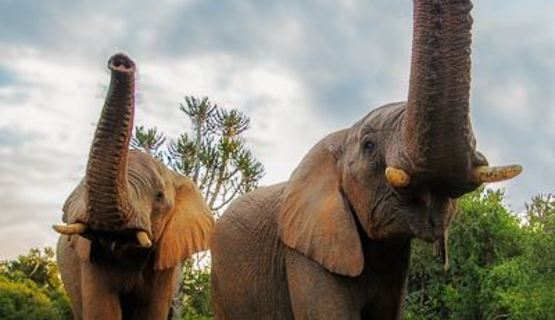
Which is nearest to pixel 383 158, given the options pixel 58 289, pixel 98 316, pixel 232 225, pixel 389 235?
pixel 389 235

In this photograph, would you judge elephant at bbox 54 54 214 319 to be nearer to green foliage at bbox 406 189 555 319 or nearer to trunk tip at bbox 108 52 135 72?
trunk tip at bbox 108 52 135 72

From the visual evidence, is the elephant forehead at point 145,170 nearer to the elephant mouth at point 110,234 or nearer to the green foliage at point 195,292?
the elephant mouth at point 110,234

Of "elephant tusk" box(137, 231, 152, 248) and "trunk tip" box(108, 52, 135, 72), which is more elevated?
"trunk tip" box(108, 52, 135, 72)

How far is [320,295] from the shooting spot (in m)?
6.39

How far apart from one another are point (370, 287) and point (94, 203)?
2.63m

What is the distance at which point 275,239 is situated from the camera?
24.3 feet

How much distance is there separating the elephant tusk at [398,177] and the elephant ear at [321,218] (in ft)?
2.75

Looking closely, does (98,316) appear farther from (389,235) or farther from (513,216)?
(513,216)

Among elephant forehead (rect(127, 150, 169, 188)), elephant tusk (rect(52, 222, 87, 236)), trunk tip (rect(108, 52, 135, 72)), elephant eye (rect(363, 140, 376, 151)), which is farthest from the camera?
elephant forehead (rect(127, 150, 169, 188))

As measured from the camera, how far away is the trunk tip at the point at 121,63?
728cm

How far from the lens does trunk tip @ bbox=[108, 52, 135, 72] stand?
23.9ft

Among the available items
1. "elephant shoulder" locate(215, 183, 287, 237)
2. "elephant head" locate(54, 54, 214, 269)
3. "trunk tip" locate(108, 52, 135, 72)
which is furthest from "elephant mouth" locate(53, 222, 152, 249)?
"trunk tip" locate(108, 52, 135, 72)

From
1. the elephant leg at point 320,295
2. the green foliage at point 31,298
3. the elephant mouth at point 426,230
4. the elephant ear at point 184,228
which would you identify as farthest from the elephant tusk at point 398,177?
the green foliage at point 31,298

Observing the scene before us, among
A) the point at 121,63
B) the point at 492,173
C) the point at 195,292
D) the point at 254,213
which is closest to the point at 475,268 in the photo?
the point at 195,292
